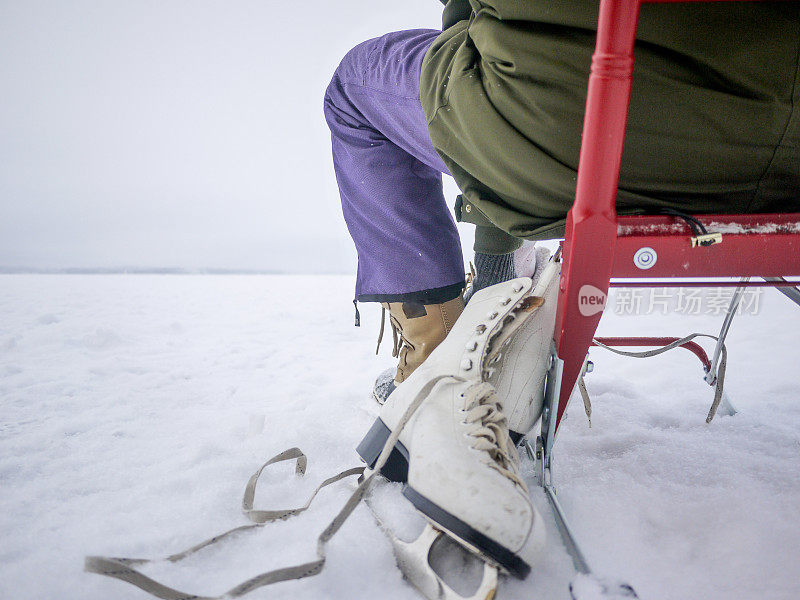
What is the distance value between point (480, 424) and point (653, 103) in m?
0.45

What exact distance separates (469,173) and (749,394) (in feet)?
3.30

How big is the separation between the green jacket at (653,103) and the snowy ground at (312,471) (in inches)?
16.8

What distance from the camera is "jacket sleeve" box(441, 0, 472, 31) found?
2.25 ft

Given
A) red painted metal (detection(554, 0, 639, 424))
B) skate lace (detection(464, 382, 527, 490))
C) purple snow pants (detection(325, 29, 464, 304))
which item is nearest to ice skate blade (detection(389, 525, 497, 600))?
skate lace (detection(464, 382, 527, 490))

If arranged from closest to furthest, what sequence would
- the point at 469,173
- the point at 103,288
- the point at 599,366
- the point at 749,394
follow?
the point at 469,173
the point at 749,394
the point at 599,366
the point at 103,288

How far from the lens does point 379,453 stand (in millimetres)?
667

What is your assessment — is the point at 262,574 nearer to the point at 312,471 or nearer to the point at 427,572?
the point at 427,572

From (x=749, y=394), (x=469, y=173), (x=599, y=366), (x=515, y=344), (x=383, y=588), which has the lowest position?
(x=599, y=366)

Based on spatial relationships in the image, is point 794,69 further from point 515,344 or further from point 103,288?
point 103,288

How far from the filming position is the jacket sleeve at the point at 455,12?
69 centimetres

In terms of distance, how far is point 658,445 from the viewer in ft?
2.70

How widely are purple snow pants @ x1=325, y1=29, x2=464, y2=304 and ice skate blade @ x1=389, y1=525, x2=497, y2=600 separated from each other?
0.56 metres

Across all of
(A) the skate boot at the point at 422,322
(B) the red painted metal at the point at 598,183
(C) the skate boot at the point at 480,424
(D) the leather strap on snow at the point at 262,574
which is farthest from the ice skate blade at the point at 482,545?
(A) the skate boot at the point at 422,322

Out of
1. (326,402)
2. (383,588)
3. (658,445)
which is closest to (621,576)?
(383,588)
